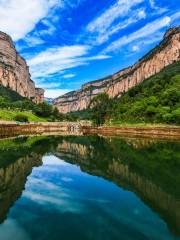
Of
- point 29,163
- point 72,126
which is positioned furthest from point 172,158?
point 72,126

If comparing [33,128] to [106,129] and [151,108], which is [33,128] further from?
[151,108]

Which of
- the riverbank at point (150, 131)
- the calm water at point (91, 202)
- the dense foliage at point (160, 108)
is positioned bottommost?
the calm water at point (91, 202)

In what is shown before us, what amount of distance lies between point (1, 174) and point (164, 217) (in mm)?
13063

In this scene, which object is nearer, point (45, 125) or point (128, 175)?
point (128, 175)

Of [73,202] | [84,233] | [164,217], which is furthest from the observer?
[73,202]

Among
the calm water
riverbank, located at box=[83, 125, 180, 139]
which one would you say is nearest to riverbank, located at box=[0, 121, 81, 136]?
riverbank, located at box=[83, 125, 180, 139]

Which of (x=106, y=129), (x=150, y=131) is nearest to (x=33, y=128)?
(x=106, y=129)

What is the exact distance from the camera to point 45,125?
402ft

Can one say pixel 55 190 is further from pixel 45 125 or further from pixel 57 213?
pixel 45 125

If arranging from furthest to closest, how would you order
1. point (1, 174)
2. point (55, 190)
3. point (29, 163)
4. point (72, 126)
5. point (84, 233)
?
point (72, 126) → point (29, 163) → point (1, 174) → point (55, 190) → point (84, 233)

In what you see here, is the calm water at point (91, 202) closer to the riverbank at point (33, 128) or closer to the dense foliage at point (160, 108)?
the dense foliage at point (160, 108)

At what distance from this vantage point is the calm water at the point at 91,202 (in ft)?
38.1

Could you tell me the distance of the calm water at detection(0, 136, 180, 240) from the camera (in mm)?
11602

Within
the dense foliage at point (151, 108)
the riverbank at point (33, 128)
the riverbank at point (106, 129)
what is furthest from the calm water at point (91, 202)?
the riverbank at point (33, 128)
